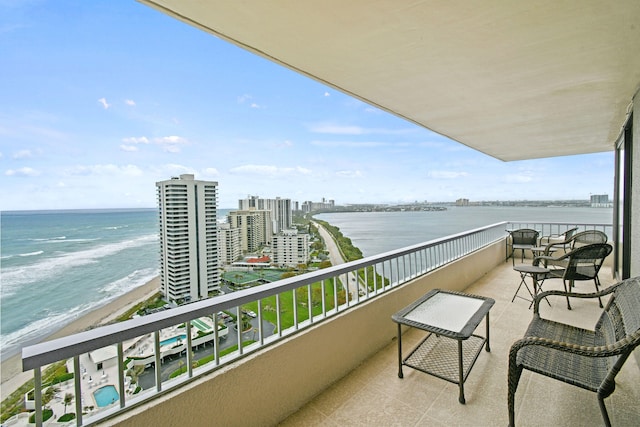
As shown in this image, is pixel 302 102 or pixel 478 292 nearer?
pixel 478 292

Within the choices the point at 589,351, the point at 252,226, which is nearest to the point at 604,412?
the point at 589,351

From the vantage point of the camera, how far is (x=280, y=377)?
1905 mm

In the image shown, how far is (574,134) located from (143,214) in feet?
21.8

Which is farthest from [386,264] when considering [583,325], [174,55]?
[174,55]

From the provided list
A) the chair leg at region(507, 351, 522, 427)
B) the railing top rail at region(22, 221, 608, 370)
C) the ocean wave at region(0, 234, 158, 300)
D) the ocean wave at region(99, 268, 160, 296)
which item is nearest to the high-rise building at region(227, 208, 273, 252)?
the ocean wave at region(99, 268, 160, 296)

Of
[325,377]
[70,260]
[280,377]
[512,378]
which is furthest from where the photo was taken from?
A: [70,260]

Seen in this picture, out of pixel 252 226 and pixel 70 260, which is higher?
pixel 252 226

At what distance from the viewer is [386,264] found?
305cm

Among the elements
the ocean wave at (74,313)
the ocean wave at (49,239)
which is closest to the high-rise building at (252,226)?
the ocean wave at (74,313)

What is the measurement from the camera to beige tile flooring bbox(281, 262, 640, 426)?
189 cm

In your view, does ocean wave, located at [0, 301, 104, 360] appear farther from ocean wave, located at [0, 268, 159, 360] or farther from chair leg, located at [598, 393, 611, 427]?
chair leg, located at [598, 393, 611, 427]

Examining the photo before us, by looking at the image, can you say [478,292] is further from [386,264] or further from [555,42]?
[555,42]

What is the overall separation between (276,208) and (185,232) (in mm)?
2567

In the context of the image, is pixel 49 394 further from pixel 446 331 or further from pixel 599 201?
pixel 599 201
